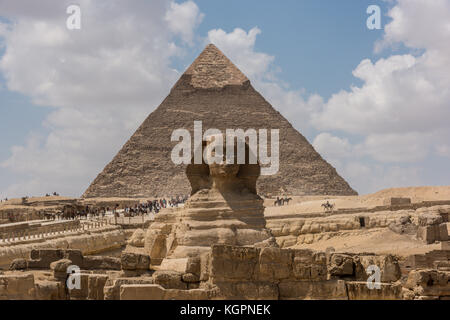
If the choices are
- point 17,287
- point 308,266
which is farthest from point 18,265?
point 308,266

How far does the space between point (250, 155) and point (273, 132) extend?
615 ft

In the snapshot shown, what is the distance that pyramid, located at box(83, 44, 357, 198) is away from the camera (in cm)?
18950

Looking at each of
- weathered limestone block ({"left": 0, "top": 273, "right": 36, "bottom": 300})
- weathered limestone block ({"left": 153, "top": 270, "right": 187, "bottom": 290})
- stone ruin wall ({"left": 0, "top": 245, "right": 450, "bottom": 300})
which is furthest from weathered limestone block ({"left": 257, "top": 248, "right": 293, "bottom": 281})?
weathered limestone block ({"left": 0, "top": 273, "right": 36, "bottom": 300})

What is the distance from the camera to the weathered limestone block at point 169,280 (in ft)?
16.2

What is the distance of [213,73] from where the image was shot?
644ft

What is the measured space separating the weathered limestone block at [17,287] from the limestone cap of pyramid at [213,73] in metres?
191

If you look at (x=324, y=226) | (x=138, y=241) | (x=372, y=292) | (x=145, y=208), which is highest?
(x=145, y=208)

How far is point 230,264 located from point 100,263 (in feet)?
7.45

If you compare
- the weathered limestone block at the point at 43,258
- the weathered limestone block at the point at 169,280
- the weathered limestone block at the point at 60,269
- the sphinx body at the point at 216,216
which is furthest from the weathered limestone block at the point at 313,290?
the sphinx body at the point at 216,216

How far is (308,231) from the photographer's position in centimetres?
2338

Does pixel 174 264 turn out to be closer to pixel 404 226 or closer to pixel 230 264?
pixel 230 264

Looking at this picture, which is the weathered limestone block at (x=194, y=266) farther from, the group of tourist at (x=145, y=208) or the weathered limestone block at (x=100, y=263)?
the group of tourist at (x=145, y=208)
